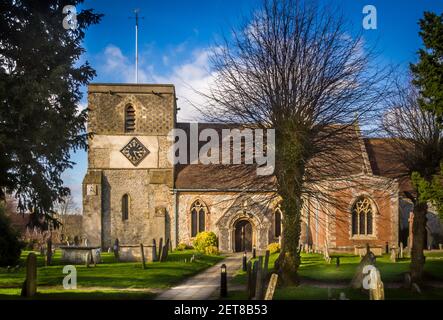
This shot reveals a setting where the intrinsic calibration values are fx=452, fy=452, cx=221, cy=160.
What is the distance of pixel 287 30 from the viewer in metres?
16.6

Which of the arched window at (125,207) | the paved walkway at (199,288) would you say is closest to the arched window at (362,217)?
the paved walkway at (199,288)

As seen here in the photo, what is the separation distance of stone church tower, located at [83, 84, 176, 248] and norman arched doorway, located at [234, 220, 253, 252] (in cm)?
514

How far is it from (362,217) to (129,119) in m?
20.3

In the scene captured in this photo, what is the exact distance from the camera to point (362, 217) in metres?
33.9

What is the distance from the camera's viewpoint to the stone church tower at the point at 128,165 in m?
36.0

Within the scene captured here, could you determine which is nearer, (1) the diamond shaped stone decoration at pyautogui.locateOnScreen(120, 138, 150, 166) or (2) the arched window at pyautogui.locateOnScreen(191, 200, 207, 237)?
(2) the arched window at pyautogui.locateOnScreen(191, 200, 207, 237)

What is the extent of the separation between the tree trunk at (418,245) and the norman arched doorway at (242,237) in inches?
761

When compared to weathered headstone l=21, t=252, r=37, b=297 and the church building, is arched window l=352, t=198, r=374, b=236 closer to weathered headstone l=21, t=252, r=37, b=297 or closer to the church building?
the church building

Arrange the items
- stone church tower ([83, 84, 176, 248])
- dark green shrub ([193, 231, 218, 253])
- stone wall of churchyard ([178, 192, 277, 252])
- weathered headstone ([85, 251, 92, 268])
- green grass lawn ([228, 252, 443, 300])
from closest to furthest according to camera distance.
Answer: green grass lawn ([228, 252, 443, 300])
weathered headstone ([85, 251, 92, 268])
dark green shrub ([193, 231, 218, 253])
stone wall of churchyard ([178, 192, 277, 252])
stone church tower ([83, 84, 176, 248])

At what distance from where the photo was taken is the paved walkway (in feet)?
48.6

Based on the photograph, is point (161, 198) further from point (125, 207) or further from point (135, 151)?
point (135, 151)

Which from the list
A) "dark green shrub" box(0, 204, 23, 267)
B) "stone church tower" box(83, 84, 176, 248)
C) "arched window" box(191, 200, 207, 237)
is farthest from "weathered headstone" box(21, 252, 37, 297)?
"arched window" box(191, 200, 207, 237)

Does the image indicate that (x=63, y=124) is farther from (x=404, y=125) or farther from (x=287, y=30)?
(x=404, y=125)
